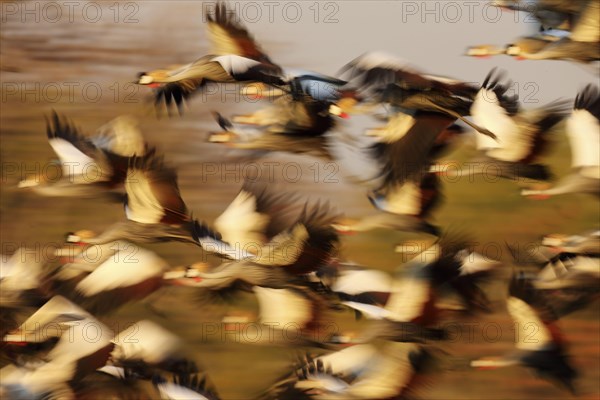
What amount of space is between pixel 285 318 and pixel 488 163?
43cm

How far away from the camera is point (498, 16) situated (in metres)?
1.43

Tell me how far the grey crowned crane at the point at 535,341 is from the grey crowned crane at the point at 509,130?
0.19 metres

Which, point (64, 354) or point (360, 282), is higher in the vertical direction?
point (360, 282)

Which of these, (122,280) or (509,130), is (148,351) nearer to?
(122,280)

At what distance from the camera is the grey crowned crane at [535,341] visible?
Answer: 1360 mm

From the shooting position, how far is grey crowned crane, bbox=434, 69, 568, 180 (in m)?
1.38

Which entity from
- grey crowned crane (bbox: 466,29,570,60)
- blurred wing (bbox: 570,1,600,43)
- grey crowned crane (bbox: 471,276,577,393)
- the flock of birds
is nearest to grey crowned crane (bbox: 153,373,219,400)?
the flock of birds

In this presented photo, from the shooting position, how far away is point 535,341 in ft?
4.47

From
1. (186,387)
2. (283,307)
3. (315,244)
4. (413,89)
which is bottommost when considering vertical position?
(186,387)

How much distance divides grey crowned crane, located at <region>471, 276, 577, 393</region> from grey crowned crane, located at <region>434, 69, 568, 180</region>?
190 millimetres

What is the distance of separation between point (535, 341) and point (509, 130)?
0.35 m

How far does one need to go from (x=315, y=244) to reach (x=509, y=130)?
1.25ft

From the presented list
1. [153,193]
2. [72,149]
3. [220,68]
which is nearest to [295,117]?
[220,68]

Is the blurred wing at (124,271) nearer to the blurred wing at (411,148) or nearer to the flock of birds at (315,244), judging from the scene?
the flock of birds at (315,244)
